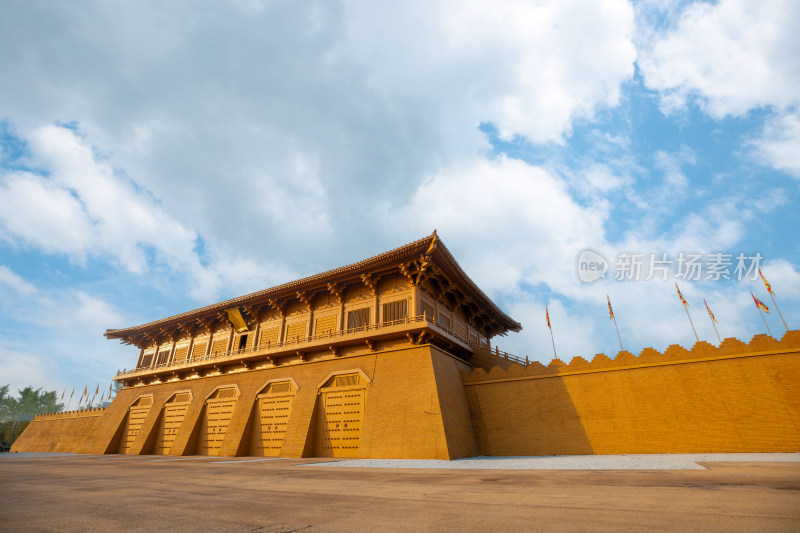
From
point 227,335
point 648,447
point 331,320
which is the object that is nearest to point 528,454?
point 648,447

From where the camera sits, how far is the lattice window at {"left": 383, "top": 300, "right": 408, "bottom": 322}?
15364 millimetres

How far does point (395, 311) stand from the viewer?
15.6 meters

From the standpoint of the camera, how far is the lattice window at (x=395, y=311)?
15.4 metres

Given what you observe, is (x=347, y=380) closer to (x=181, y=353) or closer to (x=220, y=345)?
(x=220, y=345)

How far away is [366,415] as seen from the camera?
13.9 metres

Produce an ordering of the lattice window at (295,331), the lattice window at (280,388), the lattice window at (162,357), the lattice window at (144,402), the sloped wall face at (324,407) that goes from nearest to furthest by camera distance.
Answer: the sloped wall face at (324,407) → the lattice window at (280,388) → the lattice window at (295,331) → the lattice window at (144,402) → the lattice window at (162,357)

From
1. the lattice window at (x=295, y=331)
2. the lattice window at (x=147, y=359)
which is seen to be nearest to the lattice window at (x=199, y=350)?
the lattice window at (x=147, y=359)

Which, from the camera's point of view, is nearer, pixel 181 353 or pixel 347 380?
pixel 347 380

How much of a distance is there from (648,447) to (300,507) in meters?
12.8

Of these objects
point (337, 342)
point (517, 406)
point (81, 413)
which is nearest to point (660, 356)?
point (517, 406)

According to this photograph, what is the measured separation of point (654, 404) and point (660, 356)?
1.68 meters

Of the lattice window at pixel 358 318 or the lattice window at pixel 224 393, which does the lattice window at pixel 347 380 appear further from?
the lattice window at pixel 224 393

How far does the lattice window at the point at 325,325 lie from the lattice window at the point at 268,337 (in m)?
2.83

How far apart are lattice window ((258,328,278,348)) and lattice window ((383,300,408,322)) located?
6749 millimetres
